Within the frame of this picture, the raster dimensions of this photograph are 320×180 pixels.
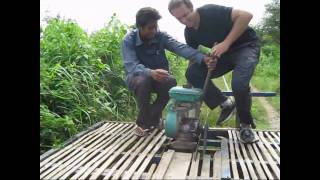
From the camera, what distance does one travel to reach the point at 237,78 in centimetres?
325

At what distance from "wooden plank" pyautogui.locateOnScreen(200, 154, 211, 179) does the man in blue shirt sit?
0.71 m

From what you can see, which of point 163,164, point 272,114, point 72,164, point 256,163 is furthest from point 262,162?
point 272,114

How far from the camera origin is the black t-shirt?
336cm

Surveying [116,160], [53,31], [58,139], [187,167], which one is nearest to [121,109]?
[53,31]

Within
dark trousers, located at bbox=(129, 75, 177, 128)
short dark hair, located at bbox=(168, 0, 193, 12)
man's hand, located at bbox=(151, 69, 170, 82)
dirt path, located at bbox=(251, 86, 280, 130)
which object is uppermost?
short dark hair, located at bbox=(168, 0, 193, 12)

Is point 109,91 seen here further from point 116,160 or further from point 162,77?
point 116,160

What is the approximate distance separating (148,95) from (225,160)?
0.90 metres

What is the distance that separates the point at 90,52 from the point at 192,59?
5.86 ft

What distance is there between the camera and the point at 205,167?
279 centimetres

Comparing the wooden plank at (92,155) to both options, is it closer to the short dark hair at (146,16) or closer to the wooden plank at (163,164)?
the wooden plank at (163,164)

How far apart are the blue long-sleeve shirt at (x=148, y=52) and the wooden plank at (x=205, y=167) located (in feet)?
2.76

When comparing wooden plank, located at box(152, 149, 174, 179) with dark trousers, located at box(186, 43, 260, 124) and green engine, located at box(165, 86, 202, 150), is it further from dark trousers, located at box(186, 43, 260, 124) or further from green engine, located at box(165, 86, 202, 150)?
dark trousers, located at box(186, 43, 260, 124)

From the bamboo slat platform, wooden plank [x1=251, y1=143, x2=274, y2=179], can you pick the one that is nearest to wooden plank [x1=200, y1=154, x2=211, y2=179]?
the bamboo slat platform
